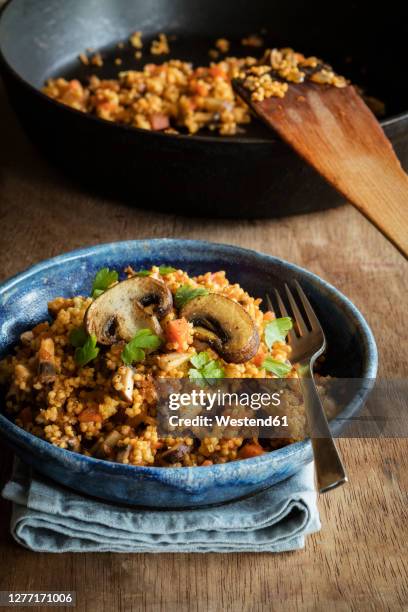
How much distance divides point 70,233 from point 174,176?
375mm

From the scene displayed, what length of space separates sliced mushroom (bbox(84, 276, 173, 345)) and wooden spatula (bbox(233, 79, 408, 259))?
0.68 m

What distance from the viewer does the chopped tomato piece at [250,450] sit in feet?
4.77

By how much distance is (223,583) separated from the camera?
1.44 metres

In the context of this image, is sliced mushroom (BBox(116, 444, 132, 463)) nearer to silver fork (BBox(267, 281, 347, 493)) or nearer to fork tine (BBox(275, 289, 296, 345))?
silver fork (BBox(267, 281, 347, 493))

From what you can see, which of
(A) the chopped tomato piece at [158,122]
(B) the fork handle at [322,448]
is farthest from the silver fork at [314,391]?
(A) the chopped tomato piece at [158,122]

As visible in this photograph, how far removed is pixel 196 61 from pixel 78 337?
6.15 ft

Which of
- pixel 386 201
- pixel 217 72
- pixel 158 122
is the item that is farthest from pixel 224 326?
pixel 217 72

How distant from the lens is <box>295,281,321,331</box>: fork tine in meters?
1.68

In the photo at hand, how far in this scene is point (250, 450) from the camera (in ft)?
4.79

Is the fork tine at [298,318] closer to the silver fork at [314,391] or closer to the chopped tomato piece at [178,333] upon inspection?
the silver fork at [314,391]

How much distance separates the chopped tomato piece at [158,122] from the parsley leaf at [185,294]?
3.90 feet

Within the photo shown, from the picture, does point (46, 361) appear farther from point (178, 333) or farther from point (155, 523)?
point (155, 523)

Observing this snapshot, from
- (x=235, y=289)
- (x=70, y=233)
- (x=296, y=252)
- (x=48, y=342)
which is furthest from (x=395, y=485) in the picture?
(x=70, y=233)

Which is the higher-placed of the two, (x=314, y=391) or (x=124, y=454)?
(x=124, y=454)
